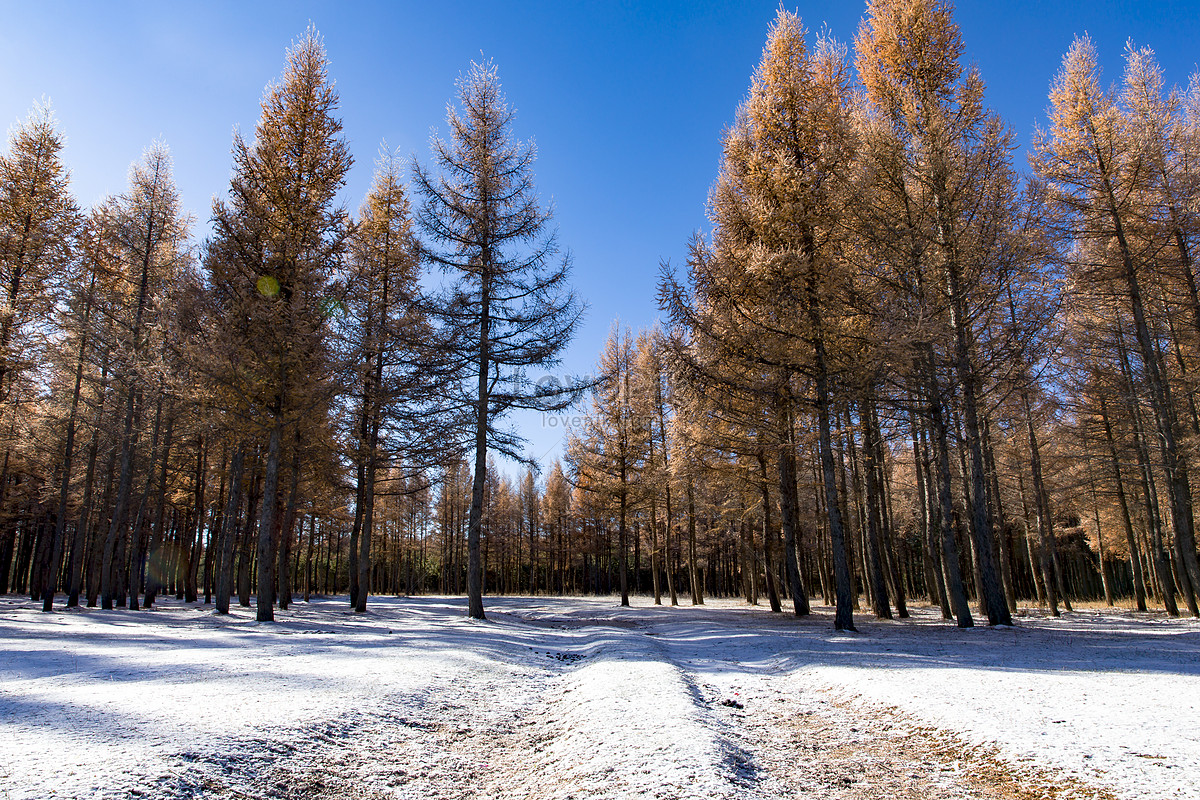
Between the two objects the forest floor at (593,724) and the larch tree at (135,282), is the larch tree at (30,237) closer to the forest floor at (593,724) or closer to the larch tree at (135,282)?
the larch tree at (135,282)

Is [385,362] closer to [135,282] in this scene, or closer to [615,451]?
[135,282]

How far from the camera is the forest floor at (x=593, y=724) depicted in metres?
2.62

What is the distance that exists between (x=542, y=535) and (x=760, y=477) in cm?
3973

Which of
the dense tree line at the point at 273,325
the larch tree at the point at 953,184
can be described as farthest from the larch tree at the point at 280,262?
the larch tree at the point at 953,184

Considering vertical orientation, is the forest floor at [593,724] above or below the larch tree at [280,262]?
below

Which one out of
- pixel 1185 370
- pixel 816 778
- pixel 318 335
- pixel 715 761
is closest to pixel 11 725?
pixel 715 761

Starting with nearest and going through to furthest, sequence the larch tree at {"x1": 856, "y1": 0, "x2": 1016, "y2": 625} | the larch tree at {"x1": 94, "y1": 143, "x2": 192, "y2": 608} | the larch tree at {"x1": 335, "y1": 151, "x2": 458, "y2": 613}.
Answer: the larch tree at {"x1": 856, "y1": 0, "x2": 1016, "y2": 625}, the larch tree at {"x1": 335, "y1": 151, "x2": 458, "y2": 613}, the larch tree at {"x1": 94, "y1": 143, "x2": 192, "y2": 608}

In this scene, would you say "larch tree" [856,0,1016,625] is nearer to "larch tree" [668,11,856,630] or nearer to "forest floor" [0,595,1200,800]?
"larch tree" [668,11,856,630]

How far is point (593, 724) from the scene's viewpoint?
381 cm

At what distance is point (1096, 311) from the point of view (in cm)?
1753

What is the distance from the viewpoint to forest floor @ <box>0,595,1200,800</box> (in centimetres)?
262

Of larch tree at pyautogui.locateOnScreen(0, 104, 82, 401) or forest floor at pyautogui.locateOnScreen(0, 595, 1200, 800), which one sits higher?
larch tree at pyautogui.locateOnScreen(0, 104, 82, 401)

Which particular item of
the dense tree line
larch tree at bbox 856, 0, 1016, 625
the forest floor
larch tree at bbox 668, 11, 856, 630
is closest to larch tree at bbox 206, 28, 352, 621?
the dense tree line

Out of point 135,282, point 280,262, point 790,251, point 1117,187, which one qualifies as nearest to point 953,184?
point 790,251
